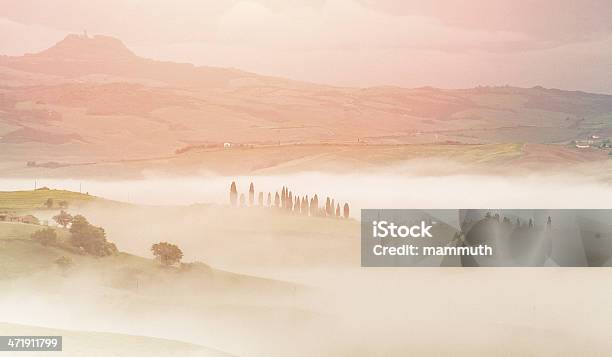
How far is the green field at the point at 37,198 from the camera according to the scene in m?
7.87

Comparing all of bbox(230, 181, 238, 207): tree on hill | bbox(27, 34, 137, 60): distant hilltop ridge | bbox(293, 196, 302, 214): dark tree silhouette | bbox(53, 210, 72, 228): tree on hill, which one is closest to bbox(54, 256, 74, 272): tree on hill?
bbox(53, 210, 72, 228): tree on hill

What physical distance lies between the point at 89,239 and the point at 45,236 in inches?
12.7

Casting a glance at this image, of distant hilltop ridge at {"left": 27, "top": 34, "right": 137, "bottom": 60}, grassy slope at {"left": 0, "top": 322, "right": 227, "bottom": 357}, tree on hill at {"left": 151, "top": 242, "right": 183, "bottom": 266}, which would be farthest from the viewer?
distant hilltop ridge at {"left": 27, "top": 34, "right": 137, "bottom": 60}

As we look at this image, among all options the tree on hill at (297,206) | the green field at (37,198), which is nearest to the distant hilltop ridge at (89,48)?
the green field at (37,198)

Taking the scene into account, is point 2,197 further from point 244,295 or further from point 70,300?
point 244,295

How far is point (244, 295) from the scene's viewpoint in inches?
307

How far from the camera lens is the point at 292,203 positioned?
788 cm

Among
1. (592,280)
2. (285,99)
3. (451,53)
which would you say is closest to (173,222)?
(285,99)

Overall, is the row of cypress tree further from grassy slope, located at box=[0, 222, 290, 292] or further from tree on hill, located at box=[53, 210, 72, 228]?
tree on hill, located at box=[53, 210, 72, 228]

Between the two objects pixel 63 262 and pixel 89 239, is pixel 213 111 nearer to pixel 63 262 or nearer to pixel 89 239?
pixel 89 239

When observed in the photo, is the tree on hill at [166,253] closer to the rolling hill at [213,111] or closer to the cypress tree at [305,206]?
the rolling hill at [213,111]

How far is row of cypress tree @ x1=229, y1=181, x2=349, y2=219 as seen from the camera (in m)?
7.85

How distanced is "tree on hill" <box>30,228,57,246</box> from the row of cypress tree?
1341 mm

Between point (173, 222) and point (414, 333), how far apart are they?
1982mm
